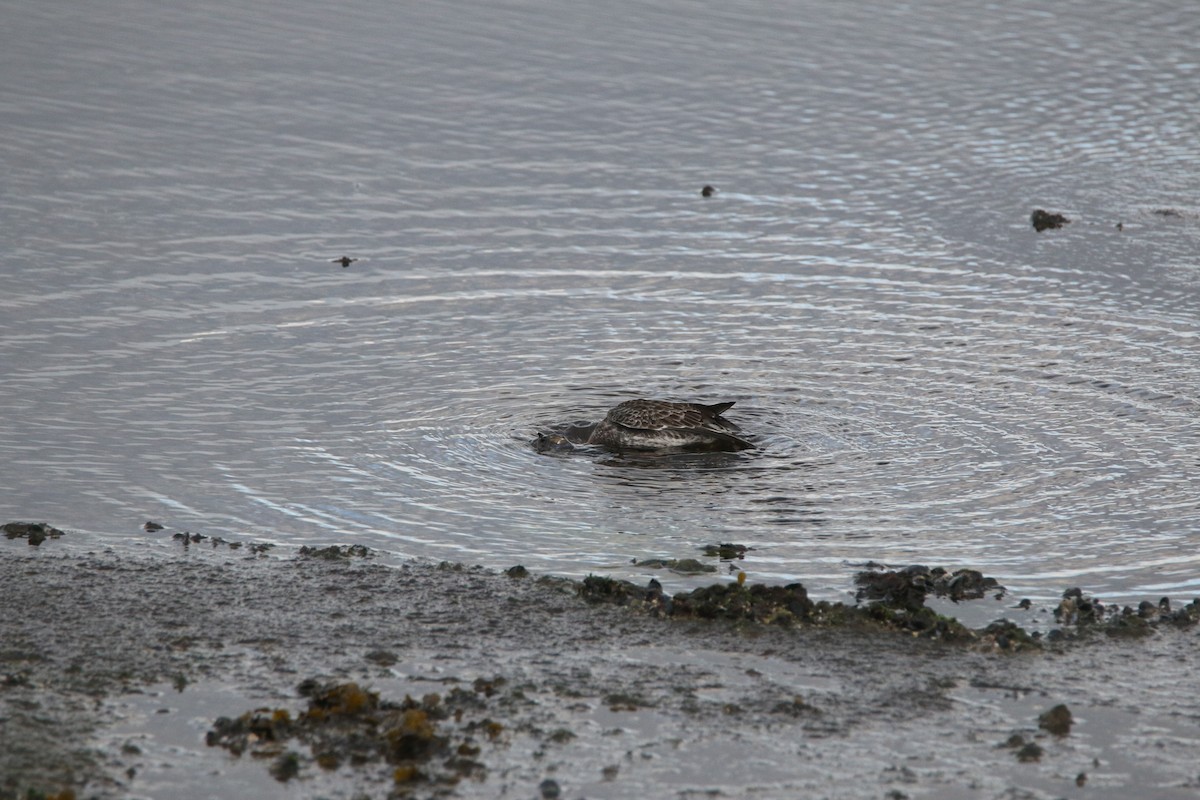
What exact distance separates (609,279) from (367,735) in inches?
356

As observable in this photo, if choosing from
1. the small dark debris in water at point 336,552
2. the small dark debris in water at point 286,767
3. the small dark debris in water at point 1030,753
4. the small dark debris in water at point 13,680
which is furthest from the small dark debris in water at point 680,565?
the small dark debris in water at point 13,680

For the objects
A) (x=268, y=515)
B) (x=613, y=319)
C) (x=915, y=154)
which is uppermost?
(x=915, y=154)

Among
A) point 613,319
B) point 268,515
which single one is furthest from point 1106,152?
point 268,515

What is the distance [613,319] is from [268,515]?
521 centimetres

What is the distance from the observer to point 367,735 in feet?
22.3

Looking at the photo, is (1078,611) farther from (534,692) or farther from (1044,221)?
(1044,221)

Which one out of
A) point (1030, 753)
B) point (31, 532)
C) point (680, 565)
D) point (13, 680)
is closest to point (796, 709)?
point (1030, 753)

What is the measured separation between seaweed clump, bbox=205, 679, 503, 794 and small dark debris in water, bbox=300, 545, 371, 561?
80.9 inches

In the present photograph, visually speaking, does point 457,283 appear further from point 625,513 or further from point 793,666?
point 793,666

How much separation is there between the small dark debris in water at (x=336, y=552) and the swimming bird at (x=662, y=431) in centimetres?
267

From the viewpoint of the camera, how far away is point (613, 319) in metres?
14.4

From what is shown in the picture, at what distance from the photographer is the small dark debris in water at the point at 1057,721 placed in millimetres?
7066

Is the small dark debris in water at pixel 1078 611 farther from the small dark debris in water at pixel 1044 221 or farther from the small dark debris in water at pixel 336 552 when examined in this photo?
the small dark debris in water at pixel 1044 221

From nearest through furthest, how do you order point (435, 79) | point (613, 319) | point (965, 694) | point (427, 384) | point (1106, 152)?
point (965, 694) < point (427, 384) < point (613, 319) < point (1106, 152) < point (435, 79)
